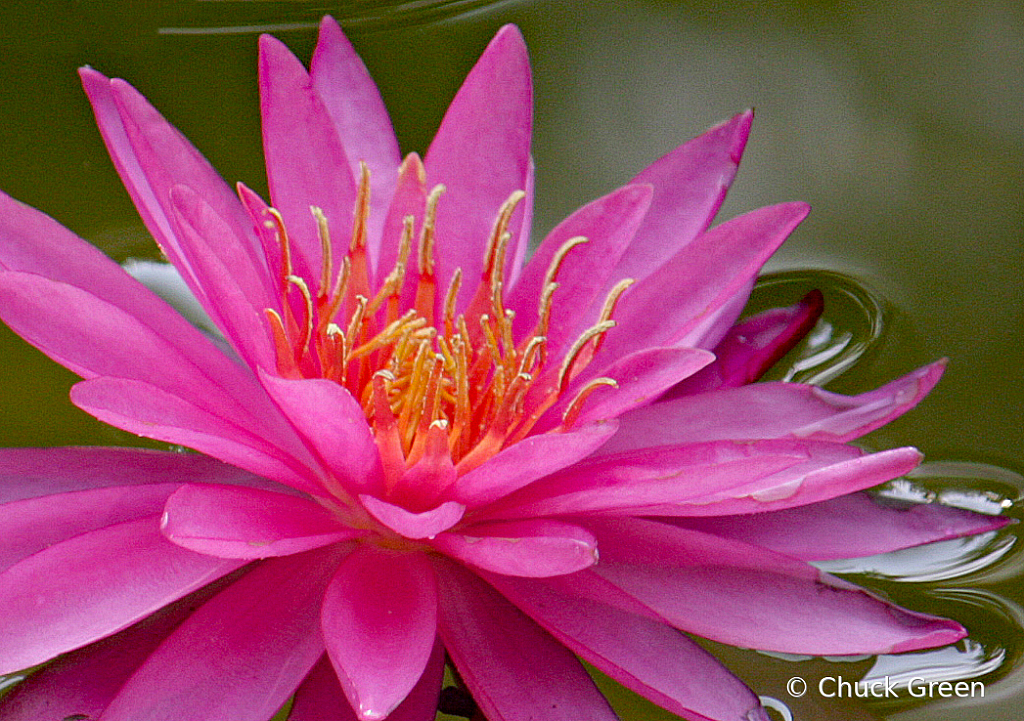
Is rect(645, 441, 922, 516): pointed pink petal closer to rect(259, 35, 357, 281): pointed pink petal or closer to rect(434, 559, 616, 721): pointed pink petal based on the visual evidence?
rect(434, 559, 616, 721): pointed pink petal

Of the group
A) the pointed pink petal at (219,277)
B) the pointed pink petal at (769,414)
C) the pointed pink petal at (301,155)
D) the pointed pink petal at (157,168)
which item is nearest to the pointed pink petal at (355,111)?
the pointed pink petal at (301,155)

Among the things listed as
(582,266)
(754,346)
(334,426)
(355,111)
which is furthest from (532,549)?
(355,111)

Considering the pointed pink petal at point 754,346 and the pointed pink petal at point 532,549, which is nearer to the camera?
the pointed pink petal at point 532,549

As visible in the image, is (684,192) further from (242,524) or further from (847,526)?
(242,524)

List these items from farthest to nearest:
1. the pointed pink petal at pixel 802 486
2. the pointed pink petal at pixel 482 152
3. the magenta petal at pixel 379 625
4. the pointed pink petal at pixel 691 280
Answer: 1. the pointed pink petal at pixel 482 152
2. the pointed pink petal at pixel 691 280
3. the pointed pink petal at pixel 802 486
4. the magenta petal at pixel 379 625

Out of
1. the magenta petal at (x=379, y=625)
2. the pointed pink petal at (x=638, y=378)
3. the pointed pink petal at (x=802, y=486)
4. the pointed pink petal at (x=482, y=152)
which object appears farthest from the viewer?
the pointed pink petal at (x=482, y=152)

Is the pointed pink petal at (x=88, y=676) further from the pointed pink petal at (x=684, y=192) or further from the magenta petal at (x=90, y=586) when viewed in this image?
the pointed pink petal at (x=684, y=192)

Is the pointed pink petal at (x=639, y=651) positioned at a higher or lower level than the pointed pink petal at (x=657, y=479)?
lower
